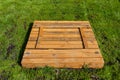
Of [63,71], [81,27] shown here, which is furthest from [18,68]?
[81,27]

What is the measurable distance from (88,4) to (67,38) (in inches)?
121

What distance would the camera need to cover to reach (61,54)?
5.00 meters

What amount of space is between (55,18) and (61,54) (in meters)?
2.64

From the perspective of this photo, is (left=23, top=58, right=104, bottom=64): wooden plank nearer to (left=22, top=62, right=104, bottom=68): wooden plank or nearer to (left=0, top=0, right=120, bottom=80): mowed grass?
(left=22, top=62, right=104, bottom=68): wooden plank

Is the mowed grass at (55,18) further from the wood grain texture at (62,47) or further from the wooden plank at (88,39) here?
the wooden plank at (88,39)

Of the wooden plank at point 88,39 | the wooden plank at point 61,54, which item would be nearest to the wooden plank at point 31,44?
the wooden plank at point 61,54

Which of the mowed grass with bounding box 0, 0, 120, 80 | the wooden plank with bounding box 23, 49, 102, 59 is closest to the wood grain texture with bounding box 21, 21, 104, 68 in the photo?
the wooden plank with bounding box 23, 49, 102, 59

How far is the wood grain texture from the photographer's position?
4.84m

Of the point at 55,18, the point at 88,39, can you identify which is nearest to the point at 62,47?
the point at 88,39

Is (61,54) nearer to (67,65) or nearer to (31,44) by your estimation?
(67,65)

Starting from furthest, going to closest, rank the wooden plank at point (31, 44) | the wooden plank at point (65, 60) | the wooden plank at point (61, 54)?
1. the wooden plank at point (31, 44)
2. the wooden plank at point (61, 54)
3. the wooden plank at point (65, 60)

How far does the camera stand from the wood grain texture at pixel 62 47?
15.9 feet

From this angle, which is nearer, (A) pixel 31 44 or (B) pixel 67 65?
(B) pixel 67 65

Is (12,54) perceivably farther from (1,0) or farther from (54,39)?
(1,0)
